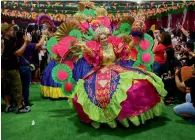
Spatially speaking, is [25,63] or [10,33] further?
[25,63]

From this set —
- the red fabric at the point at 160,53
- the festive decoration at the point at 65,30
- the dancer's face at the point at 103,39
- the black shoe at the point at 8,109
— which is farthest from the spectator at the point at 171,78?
the black shoe at the point at 8,109

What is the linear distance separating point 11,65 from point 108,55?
1464mm

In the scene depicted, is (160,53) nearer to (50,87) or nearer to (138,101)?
(138,101)

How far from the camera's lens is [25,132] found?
357 cm

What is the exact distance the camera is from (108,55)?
3.83 metres

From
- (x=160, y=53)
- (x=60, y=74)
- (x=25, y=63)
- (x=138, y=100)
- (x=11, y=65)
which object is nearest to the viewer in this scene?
(x=138, y=100)

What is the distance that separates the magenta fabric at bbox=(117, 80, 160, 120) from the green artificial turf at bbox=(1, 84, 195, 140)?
25cm

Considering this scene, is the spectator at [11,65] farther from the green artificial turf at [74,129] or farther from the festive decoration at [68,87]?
the festive decoration at [68,87]

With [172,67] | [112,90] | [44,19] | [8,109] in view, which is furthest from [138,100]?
[44,19]

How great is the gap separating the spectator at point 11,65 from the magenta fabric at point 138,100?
1677 mm

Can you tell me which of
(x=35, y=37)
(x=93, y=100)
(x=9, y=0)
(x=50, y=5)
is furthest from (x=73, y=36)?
(x=50, y=5)

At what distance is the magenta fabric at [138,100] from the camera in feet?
11.2

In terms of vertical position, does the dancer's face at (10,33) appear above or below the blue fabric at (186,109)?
above

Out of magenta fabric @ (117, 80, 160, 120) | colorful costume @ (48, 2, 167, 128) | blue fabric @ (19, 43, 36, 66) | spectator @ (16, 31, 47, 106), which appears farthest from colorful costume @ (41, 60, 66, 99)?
magenta fabric @ (117, 80, 160, 120)
